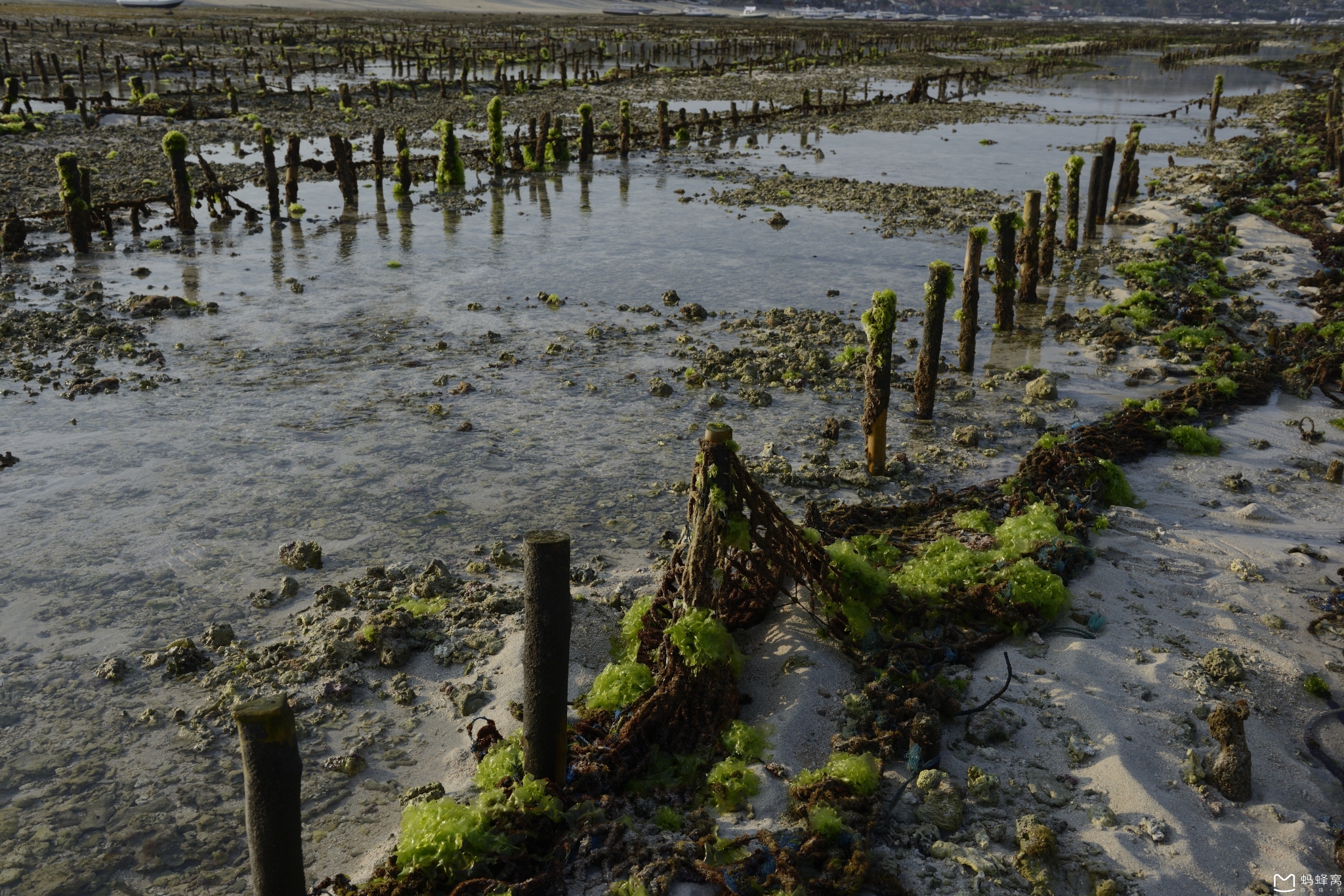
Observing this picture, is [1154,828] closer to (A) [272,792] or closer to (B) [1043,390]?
(A) [272,792]

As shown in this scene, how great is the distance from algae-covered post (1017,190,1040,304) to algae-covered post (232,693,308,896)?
15439 millimetres

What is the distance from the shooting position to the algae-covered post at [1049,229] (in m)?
17.6

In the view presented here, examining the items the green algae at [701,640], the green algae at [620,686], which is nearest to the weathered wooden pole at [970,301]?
the green algae at [701,640]

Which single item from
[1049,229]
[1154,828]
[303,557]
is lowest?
[303,557]

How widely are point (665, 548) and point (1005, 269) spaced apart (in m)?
8.59

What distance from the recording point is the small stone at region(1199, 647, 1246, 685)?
6.43 metres

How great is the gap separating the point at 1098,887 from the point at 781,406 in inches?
313

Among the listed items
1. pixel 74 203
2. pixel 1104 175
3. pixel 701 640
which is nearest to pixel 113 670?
pixel 701 640

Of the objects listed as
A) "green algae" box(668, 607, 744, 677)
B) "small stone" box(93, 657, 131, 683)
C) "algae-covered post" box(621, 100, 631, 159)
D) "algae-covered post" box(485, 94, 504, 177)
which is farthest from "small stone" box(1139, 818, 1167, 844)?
"algae-covered post" box(621, 100, 631, 159)

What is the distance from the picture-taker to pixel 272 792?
12.9ft

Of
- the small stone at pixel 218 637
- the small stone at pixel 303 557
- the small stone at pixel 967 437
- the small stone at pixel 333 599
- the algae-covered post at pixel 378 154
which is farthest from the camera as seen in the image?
the algae-covered post at pixel 378 154

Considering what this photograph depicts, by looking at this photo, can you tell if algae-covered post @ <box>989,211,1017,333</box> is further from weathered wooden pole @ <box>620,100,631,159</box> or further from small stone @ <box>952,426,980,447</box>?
weathered wooden pole @ <box>620,100,631,159</box>

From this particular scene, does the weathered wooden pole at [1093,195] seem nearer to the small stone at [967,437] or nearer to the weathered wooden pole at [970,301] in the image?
the weathered wooden pole at [970,301]

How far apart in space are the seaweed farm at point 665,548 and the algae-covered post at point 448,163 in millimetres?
2850
